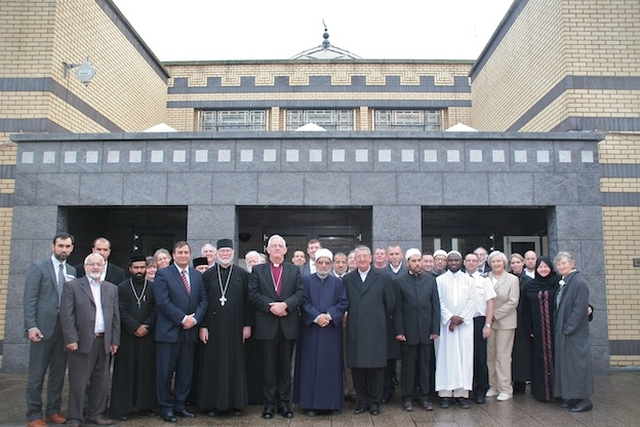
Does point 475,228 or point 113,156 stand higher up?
point 113,156

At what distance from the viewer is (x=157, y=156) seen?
925cm

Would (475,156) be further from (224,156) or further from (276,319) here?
(276,319)

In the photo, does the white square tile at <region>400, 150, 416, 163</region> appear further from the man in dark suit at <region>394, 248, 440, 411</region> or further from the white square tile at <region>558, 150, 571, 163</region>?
the man in dark suit at <region>394, 248, 440, 411</region>

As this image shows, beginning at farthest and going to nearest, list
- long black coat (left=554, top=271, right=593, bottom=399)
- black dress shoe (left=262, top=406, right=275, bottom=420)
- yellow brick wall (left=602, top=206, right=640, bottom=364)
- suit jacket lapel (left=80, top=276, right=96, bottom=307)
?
yellow brick wall (left=602, top=206, right=640, bottom=364) < long black coat (left=554, top=271, right=593, bottom=399) < black dress shoe (left=262, top=406, right=275, bottom=420) < suit jacket lapel (left=80, top=276, right=96, bottom=307)

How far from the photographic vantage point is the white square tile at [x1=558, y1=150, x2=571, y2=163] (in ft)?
30.1

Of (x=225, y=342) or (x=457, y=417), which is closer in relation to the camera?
(x=457, y=417)

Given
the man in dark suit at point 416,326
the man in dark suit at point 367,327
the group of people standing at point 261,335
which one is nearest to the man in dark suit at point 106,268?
the group of people standing at point 261,335

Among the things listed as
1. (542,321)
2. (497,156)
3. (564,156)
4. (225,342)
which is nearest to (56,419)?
(225,342)

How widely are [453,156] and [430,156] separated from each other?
0.39 metres

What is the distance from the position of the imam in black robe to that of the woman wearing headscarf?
15.8ft

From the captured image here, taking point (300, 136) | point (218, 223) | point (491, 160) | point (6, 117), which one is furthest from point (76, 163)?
point (491, 160)

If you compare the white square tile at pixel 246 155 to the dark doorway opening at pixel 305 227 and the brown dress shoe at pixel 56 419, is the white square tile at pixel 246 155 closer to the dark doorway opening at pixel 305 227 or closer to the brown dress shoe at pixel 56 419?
the dark doorway opening at pixel 305 227

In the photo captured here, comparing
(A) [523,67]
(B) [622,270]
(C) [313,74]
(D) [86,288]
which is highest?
(C) [313,74]

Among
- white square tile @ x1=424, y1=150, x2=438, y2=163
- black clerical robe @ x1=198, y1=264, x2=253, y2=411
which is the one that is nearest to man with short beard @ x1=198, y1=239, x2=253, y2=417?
black clerical robe @ x1=198, y1=264, x2=253, y2=411
